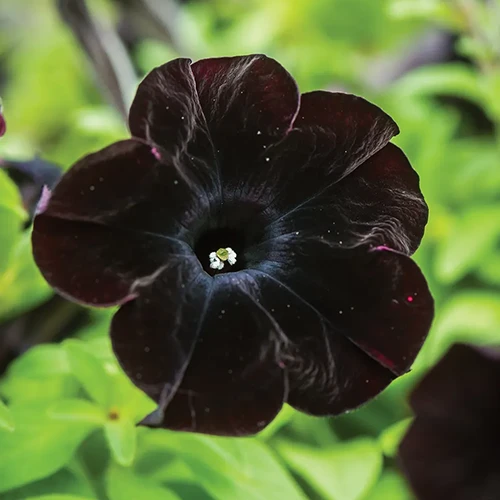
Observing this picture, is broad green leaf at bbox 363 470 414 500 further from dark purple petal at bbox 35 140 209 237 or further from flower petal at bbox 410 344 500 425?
dark purple petal at bbox 35 140 209 237

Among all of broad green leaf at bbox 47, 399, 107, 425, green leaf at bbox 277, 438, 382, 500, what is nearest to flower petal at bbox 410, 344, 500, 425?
green leaf at bbox 277, 438, 382, 500

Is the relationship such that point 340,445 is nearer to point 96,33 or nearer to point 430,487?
point 430,487

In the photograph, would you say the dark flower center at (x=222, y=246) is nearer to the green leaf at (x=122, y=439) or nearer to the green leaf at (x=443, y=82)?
the green leaf at (x=122, y=439)

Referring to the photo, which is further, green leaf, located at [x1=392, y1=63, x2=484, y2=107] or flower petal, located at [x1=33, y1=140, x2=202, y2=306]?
green leaf, located at [x1=392, y1=63, x2=484, y2=107]

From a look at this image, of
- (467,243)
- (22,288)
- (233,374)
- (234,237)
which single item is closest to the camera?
(233,374)

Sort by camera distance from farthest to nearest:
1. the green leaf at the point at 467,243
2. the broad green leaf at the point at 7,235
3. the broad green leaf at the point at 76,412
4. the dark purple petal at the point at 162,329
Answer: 1. the green leaf at the point at 467,243
2. the broad green leaf at the point at 7,235
3. the broad green leaf at the point at 76,412
4. the dark purple petal at the point at 162,329

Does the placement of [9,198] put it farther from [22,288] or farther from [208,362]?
[208,362]

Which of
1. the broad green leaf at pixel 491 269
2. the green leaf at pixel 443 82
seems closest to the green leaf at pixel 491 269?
the broad green leaf at pixel 491 269

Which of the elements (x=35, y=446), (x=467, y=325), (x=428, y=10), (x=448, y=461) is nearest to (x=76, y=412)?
(x=35, y=446)
